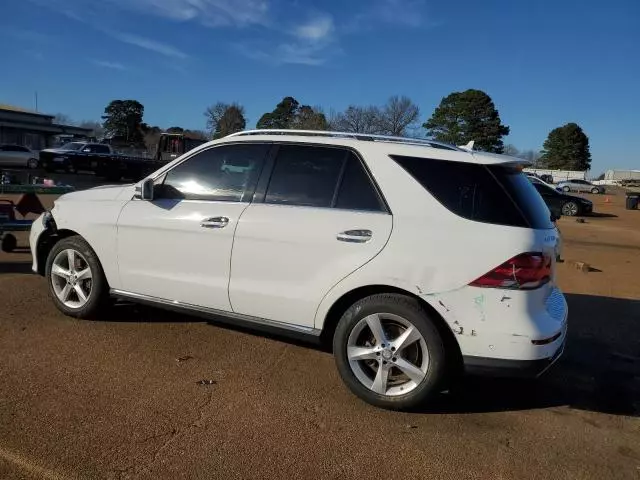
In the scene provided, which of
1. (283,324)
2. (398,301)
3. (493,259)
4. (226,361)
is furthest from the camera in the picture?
(226,361)

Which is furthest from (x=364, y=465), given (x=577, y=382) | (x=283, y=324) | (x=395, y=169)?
(x=577, y=382)

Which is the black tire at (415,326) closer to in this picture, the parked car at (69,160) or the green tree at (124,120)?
the parked car at (69,160)

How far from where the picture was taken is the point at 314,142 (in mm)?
4254

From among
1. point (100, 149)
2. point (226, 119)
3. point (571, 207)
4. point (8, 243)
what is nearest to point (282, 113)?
point (226, 119)

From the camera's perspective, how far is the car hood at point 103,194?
500 cm

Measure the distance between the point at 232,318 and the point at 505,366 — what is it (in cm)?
204

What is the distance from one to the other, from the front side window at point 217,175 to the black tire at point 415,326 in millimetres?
1291

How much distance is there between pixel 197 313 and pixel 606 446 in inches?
120

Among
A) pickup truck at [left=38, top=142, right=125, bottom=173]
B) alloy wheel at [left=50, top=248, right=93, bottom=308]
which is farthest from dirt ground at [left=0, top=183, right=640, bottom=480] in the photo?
pickup truck at [left=38, top=142, right=125, bottom=173]

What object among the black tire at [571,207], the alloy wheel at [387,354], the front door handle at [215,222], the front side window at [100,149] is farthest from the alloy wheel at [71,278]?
the front side window at [100,149]

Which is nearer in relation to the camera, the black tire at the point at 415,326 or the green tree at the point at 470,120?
the black tire at the point at 415,326

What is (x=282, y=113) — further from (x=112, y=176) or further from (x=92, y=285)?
(x=92, y=285)

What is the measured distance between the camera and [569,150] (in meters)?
94.8

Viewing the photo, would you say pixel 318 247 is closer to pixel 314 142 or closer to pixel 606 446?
pixel 314 142
